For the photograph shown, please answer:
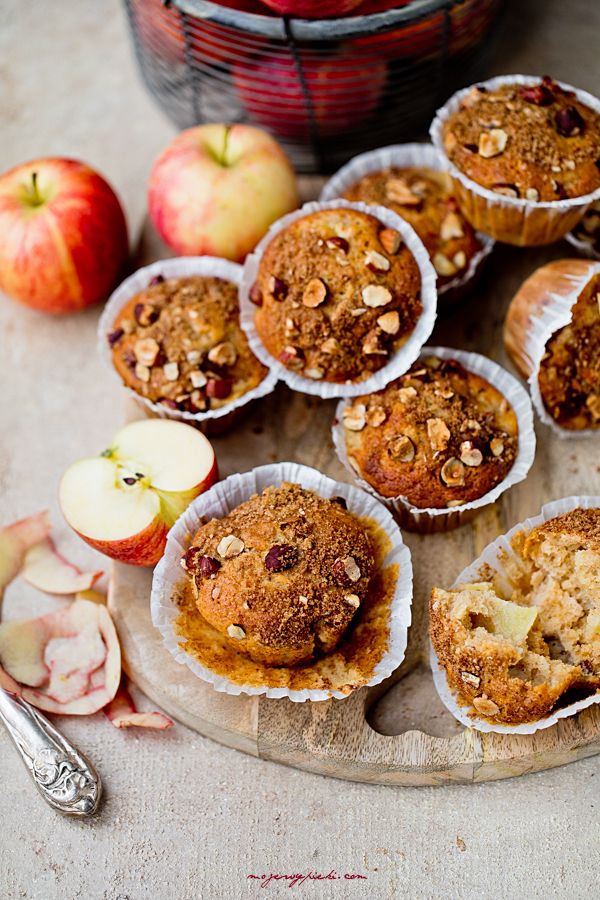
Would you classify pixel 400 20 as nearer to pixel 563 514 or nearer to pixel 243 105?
pixel 243 105

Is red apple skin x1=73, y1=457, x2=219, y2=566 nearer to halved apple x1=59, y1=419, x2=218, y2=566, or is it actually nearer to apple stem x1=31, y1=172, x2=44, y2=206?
halved apple x1=59, y1=419, x2=218, y2=566

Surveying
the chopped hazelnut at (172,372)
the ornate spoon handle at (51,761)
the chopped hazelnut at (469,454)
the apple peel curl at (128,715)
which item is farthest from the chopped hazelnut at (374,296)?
the ornate spoon handle at (51,761)

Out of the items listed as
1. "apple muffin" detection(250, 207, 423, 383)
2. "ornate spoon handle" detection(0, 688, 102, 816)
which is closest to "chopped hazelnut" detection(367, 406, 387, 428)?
"apple muffin" detection(250, 207, 423, 383)

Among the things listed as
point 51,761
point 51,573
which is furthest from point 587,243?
point 51,761

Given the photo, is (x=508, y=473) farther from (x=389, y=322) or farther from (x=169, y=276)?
(x=169, y=276)

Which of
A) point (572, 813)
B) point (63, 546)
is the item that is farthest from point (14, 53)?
point (572, 813)

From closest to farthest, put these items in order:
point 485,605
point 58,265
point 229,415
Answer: point 485,605
point 229,415
point 58,265
